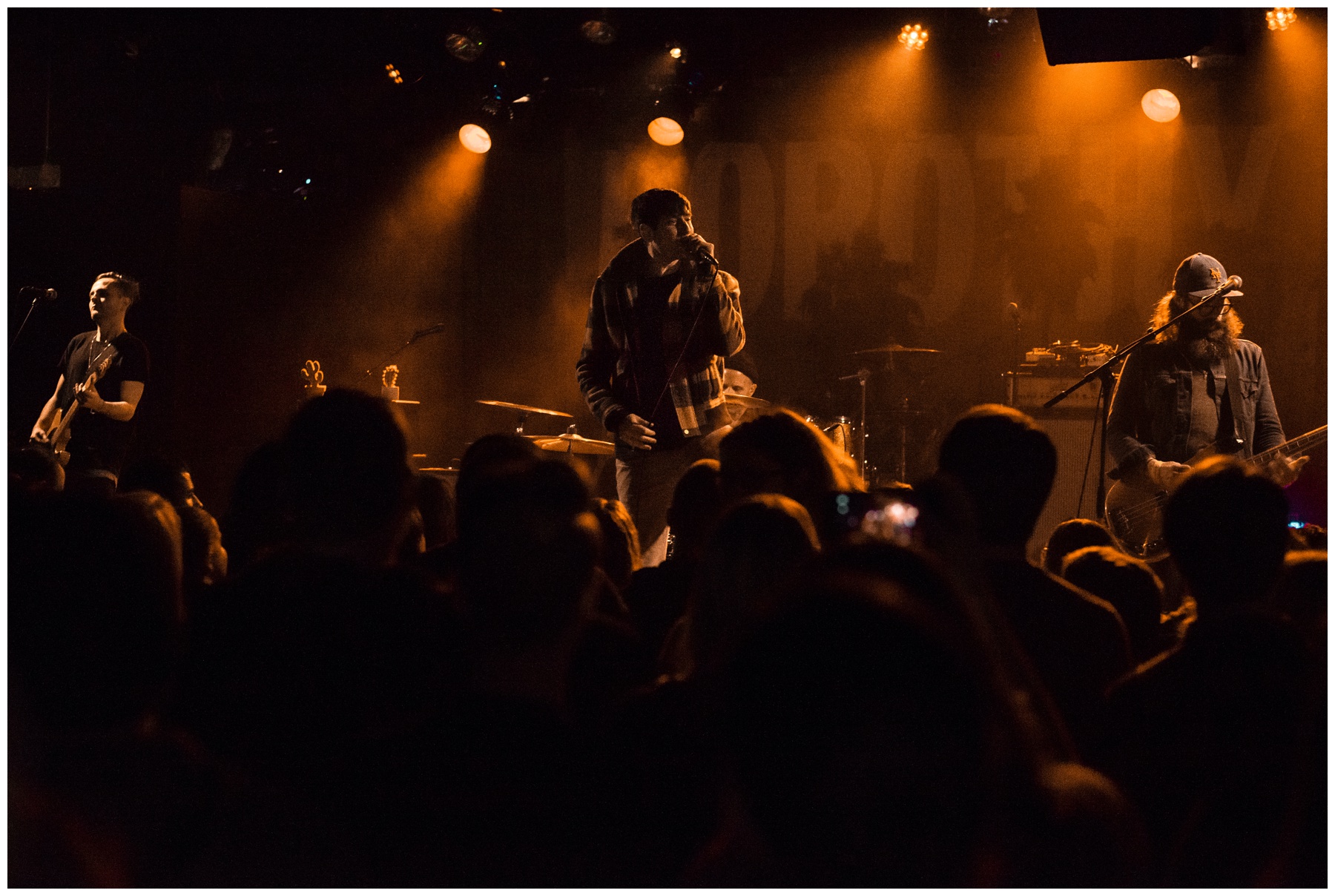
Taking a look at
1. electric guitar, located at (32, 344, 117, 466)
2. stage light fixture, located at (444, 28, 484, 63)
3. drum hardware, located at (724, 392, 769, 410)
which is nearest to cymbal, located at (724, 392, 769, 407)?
drum hardware, located at (724, 392, 769, 410)

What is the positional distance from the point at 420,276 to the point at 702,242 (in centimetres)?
478

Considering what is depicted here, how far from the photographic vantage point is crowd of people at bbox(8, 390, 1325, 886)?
80cm

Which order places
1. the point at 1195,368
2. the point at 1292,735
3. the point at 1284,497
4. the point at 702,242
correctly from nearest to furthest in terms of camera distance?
the point at 1292,735 < the point at 1284,497 < the point at 702,242 < the point at 1195,368

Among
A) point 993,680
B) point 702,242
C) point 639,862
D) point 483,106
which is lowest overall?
point 639,862

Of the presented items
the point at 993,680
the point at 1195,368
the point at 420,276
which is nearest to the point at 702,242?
the point at 1195,368

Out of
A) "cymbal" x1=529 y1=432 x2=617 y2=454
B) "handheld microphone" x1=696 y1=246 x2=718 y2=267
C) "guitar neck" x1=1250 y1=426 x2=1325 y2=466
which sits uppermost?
"handheld microphone" x1=696 y1=246 x2=718 y2=267

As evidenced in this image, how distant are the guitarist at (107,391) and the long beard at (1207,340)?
506 centimetres

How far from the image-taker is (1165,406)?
463cm

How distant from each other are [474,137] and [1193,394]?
568 centimetres

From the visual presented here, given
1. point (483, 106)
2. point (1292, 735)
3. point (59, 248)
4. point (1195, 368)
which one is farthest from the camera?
point (483, 106)

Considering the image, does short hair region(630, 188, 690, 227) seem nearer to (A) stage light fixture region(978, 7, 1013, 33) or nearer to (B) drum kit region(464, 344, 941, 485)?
(B) drum kit region(464, 344, 941, 485)

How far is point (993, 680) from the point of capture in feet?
2.70

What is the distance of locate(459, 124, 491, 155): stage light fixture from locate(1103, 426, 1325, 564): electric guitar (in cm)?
555

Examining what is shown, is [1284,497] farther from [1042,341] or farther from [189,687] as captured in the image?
[1042,341]
